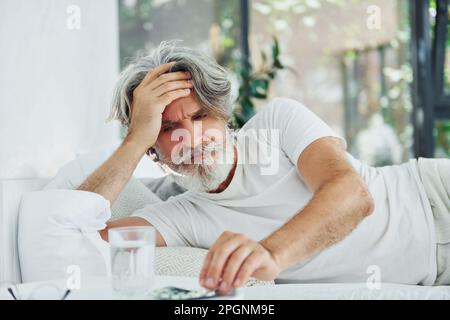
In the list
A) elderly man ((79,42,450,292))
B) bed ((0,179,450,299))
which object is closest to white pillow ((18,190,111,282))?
bed ((0,179,450,299))

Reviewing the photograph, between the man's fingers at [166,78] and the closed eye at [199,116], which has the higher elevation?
the man's fingers at [166,78]

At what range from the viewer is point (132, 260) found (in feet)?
3.05

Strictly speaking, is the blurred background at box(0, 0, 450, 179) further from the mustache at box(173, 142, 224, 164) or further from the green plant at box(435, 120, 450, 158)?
the mustache at box(173, 142, 224, 164)

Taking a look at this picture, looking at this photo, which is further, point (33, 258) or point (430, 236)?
point (430, 236)

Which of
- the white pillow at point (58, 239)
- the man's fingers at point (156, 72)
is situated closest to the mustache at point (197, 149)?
the man's fingers at point (156, 72)

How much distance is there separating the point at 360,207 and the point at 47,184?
84cm

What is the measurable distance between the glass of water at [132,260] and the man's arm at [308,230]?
12 centimetres

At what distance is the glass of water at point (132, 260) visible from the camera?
919mm

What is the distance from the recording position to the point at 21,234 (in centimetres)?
134

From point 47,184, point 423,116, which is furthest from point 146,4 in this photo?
point 47,184

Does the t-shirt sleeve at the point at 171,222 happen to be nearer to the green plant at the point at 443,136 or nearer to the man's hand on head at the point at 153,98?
the man's hand on head at the point at 153,98

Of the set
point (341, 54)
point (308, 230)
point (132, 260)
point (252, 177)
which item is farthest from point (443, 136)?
point (132, 260)

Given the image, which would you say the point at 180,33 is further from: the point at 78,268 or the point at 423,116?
the point at 78,268

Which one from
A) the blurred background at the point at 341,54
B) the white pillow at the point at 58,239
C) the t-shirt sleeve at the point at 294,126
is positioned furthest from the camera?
the blurred background at the point at 341,54
